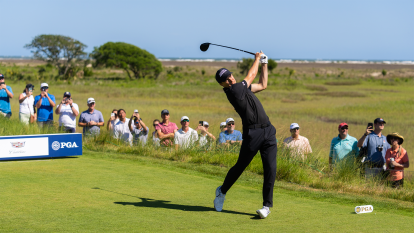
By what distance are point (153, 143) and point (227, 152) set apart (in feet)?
7.12

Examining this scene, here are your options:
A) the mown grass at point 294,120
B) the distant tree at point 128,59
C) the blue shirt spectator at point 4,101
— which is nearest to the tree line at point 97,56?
the distant tree at point 128,59

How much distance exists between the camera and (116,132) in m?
12.7

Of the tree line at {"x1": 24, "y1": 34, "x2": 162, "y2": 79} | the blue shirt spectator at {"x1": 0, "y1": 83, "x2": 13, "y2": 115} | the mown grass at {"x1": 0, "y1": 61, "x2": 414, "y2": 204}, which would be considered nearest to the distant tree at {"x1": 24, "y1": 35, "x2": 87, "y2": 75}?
the tree line at {"x1": 24, "y1": 34, "x2": 162, "y2": 79}

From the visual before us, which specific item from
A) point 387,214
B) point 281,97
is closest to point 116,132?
point 387,214

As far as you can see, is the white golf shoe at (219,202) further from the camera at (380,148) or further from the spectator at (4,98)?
the spectator at (4,98)

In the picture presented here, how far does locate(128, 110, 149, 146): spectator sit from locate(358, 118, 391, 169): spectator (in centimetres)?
564

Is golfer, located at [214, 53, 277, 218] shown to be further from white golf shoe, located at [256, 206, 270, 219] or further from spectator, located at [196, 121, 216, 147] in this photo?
spectator, located at [196, 121, 216, 147]

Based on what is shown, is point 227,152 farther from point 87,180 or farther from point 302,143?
point 87,180

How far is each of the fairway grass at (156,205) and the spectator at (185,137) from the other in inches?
92.4

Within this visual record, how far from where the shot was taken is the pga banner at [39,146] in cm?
935

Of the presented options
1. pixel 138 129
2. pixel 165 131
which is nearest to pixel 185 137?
pixel 165 131

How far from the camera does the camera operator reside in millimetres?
9398

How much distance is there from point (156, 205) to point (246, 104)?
1833 mm

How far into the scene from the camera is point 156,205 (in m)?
5.89
